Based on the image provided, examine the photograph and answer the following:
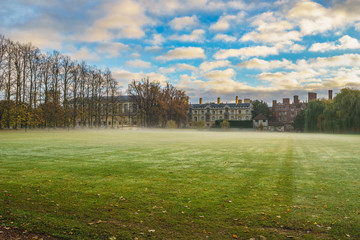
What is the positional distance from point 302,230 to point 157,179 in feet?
15.4

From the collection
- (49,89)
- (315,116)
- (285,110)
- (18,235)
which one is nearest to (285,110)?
(285,110)

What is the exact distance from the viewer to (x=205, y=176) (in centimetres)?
913

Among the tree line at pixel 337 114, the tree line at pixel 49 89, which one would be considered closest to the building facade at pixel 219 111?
the tree line at pixel 49 89

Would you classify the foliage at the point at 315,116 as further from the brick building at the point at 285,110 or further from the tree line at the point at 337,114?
the brick building at the point at 285,110

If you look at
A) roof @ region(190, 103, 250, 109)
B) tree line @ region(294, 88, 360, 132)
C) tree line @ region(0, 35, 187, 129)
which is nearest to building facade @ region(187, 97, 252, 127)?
roof @ region(190, 103, 250, 109)

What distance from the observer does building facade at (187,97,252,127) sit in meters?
119

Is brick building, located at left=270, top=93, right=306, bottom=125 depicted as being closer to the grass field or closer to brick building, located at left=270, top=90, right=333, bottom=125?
brick building, located at left=270, top=90, right=333, bottom=125

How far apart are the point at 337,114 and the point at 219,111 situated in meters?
70.6

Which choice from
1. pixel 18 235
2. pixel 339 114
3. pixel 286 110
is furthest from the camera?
pixel 286 110

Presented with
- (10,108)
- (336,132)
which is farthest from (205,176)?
(336,132)

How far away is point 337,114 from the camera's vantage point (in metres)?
55.0

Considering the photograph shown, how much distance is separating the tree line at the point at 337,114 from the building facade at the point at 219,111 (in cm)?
5556

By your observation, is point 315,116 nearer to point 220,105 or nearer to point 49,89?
point 49,89

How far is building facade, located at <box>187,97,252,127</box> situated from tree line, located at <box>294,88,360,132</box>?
55563mm
